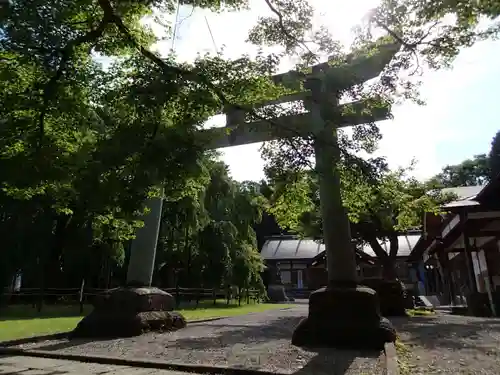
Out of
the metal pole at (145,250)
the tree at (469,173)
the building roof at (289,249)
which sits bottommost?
the metal pole at (145,250)

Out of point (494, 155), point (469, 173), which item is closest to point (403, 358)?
point (494, 155)

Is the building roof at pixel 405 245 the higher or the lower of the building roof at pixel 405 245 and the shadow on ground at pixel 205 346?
the higher

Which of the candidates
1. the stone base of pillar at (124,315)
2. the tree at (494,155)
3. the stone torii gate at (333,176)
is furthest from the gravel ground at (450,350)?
→ the tree at (494,155)

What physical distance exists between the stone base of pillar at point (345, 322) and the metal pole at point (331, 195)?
0.35 meters

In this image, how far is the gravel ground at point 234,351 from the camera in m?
5.72

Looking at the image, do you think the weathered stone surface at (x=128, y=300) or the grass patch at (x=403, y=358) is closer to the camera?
the grass patch at (x=403, y=358)

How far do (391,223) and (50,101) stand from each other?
15.5 metres

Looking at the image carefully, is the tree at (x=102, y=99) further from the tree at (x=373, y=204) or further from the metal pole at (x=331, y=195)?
the tree at (x=373, y=204)

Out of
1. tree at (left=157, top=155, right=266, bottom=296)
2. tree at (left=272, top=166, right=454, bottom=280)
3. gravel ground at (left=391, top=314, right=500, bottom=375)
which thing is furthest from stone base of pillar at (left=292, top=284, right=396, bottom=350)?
tree at (left=157, top=155, right=266, bottom=296)

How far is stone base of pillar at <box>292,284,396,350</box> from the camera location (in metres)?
7.00

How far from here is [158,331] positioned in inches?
392

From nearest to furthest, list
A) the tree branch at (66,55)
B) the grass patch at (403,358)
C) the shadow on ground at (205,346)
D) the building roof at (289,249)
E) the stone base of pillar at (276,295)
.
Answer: the grass patch at (403,358) < the shadow on ground at (205,346) < the tree branch at (66,55) < the stone base of pillar at (276,295) < the building roof at (289,249)

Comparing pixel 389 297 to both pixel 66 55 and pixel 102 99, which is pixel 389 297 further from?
pixel 66 55

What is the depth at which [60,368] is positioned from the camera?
6078mm
